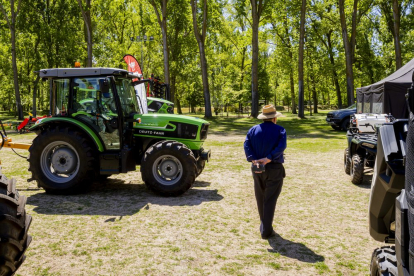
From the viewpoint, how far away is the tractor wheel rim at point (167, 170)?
7.74 meters

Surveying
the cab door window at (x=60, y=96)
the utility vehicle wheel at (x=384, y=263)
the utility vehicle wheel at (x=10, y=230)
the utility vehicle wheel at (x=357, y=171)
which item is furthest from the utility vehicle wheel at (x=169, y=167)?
the utility vehicle wheel at (x=384, y=263)

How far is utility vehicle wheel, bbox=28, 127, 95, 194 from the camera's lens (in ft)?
25.4

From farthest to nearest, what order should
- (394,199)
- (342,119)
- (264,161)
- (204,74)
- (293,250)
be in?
(204,74), (342,119), (264,161), (293,250), (394,199)

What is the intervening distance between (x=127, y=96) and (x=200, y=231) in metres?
3.81

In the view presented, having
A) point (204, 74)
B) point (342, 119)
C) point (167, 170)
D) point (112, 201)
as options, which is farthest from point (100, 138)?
point (204, 74)

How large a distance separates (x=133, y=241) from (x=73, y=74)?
4118 millimetres

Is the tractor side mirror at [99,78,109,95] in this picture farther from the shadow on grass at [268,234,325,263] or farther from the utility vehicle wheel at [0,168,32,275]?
the shadow on grass at [268,234,325,263]

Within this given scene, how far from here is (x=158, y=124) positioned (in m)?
8.17

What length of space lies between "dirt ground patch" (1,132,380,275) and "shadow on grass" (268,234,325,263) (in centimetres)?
1

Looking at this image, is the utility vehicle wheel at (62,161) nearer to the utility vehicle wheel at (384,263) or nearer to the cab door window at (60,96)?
the cab door window at (60,96)

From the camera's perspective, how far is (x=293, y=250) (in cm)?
504

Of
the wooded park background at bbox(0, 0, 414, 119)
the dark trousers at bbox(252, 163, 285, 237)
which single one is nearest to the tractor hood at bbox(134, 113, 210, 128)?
the dark trousers at bbox(252, 163, 285, 237)

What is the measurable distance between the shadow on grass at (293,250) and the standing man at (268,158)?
7.9 inches

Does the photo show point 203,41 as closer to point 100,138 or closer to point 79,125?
point 100,138
